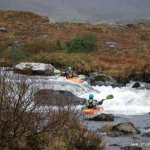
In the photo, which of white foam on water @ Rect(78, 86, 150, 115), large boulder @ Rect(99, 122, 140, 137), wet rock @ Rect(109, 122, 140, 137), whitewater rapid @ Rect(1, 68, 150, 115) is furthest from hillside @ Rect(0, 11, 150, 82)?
wet rock @ Rect(109, 122, 140, 137)

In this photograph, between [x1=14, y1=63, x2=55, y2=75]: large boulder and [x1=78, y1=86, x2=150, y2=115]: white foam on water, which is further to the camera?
[x1=14, y1=63, x2=55, y2=75]: large boulder

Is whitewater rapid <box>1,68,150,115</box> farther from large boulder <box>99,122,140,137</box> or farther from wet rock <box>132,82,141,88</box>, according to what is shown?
large boulder <box>99,122,140,137</box>

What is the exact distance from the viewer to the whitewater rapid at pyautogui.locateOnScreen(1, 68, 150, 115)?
100 feet

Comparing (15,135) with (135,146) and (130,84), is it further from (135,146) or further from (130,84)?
(130,84)

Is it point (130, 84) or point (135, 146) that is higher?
point (135, 146)

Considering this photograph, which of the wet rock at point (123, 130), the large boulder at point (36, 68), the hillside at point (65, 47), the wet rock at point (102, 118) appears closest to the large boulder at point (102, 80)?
the hillside at point (65, 47)

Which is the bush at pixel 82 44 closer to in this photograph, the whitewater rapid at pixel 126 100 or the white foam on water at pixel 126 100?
the whitewater rapid at pixel 126 100

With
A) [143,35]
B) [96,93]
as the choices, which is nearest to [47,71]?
[96,93]

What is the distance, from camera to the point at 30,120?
577 inches

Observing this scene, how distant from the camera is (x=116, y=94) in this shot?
36.1 metres

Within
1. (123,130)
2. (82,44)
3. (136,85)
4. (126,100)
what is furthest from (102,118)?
(82,44)

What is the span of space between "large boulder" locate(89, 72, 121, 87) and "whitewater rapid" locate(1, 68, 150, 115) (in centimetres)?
87

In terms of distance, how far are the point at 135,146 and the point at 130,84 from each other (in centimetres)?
2228

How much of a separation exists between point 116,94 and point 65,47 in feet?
71.9
